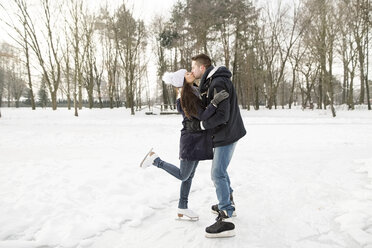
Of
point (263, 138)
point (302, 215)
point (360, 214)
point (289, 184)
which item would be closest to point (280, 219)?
point (302, 215)

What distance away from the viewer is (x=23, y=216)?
130 inches

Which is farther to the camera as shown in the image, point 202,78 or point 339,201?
point 339,201

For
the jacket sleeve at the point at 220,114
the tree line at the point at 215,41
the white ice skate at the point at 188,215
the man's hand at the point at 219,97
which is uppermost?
the tree line at the point at 215,41

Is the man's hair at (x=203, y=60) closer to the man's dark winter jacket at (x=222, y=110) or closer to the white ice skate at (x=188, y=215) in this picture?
the man's dark winter jacket at (x=222, y=110)

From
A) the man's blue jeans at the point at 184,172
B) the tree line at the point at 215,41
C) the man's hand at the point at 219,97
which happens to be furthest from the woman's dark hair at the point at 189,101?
the tree line at the point at 215,41

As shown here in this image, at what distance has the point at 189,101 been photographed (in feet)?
9.29

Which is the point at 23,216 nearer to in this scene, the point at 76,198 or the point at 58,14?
the point at 76,198

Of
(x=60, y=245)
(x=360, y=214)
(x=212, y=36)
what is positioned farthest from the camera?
(x=212, y=36)

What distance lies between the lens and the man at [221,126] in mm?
2742

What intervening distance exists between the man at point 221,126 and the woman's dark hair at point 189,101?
0.15 m

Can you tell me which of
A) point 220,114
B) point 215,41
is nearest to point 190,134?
point 220,114

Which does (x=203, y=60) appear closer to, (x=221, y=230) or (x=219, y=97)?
(x=219, y=97)

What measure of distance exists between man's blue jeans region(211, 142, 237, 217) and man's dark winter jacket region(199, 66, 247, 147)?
10cm

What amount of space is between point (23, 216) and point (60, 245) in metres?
0.99
